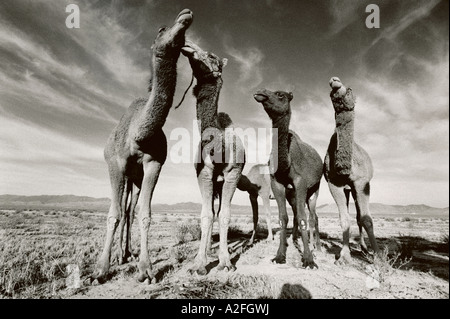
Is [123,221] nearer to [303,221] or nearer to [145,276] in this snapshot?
[145,276]

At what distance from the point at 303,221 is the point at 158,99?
14.6 feet

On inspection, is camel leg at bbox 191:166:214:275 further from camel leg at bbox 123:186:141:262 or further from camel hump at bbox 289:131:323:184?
camel hump at bbox 289:131:323:184

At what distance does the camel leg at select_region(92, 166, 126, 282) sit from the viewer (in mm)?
5082

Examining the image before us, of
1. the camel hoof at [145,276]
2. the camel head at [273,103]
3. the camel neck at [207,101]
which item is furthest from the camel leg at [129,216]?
the camel head at [273,103]

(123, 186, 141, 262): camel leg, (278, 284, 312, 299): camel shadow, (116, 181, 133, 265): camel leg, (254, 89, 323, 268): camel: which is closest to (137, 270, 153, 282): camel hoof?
(116, 181, 133, 265): camel leg

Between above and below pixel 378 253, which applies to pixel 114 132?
above

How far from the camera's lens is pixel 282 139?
22.0ft

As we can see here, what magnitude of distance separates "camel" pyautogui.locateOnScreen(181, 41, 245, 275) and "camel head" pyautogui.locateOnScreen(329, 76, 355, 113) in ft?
8.11

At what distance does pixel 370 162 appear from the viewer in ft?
26.0

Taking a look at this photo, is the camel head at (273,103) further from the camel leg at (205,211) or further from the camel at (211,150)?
the camel leg at (205,211)

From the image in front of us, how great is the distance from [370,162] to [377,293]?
13.8 ft

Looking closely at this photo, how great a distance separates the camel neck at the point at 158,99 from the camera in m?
4.89
